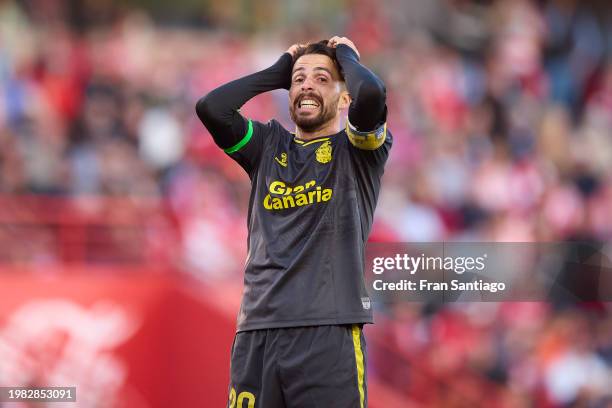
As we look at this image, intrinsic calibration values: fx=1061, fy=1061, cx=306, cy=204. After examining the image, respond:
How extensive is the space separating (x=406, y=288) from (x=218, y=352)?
232 cm

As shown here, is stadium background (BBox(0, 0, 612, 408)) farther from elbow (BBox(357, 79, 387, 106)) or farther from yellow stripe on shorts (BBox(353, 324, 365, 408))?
elbow (BBox(357, 79, 387, 106))

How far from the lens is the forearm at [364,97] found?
3926 millimetres

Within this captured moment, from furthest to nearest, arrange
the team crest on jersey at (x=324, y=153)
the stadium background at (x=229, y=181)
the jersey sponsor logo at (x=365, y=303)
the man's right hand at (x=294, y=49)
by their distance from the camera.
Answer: the stadium background at (x=229, y=181) → the man's right hand at (x=294, y=49) → the team crest on jersey at (x=324, y=153) → the jersey sponsor logo at (x=365, y=303)

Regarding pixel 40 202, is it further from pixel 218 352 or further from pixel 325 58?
pixel 325 58

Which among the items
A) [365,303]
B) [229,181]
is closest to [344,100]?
[365,303]

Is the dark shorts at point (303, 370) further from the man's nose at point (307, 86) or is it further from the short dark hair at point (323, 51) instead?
the short dark hair at point (323, 51)

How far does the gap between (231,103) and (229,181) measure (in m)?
5.30

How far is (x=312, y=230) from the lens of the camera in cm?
402

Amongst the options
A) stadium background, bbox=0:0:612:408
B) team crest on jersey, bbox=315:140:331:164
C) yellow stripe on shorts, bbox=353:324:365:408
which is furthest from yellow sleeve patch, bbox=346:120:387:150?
stadium background, bbox=0:0:612:408

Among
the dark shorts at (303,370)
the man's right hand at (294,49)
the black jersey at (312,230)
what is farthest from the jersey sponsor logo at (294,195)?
the man's right hand at (294,49)

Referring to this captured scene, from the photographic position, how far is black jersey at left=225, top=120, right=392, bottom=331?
155 inches

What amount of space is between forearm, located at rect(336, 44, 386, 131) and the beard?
0.60 feet

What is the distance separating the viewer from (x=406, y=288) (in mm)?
6168

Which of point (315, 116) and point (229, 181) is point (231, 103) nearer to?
point (315, 116)
